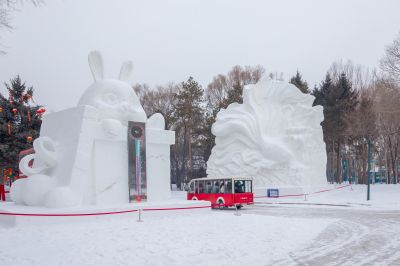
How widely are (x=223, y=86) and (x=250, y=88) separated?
55.1 feet

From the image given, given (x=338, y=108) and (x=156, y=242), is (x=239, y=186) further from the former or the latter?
(x=338, y=108)

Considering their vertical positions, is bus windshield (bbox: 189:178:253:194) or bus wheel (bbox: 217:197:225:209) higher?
bus windshield (bbox: 189:178:253:194)

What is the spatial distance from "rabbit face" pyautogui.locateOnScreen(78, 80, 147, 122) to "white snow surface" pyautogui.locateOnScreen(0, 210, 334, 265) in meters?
4.92

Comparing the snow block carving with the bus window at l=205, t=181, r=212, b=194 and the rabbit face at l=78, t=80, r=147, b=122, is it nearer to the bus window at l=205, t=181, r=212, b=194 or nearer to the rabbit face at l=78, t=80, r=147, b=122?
the bus window at l=205, t=181, r=212, b=194

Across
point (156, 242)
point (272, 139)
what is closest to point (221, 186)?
point (272, 139)

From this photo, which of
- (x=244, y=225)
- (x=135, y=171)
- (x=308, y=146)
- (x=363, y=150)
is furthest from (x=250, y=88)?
(x=244, y=225)

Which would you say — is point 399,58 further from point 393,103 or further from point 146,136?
point 146,136

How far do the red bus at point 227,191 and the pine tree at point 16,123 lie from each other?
12.7 metres

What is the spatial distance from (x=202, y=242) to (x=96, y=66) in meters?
11.8

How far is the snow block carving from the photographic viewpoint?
107 ft

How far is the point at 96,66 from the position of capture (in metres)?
19.8

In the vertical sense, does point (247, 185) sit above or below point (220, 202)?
above

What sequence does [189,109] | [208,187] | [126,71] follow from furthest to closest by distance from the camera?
[189,109]
[208,187]
[126,71]

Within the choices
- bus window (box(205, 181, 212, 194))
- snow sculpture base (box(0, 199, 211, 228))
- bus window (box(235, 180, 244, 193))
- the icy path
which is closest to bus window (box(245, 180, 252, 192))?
bus window (box(235, 180, 244, 193))
